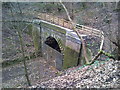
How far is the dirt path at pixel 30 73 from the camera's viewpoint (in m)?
16.3

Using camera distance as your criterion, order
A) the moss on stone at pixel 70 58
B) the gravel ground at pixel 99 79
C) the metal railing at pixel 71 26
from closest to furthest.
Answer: the gravel ground at pixel 99 79, the metal railing at pixel 71 26, the moss on stone at pixel 70 58

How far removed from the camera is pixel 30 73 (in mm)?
17750

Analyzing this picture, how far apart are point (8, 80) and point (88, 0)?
20.2 metres

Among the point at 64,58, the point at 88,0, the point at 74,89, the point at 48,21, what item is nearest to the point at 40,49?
the point at 48,21

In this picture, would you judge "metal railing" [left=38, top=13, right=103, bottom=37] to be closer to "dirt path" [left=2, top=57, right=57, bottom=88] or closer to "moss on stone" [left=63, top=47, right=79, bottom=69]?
"moss on stone" [left=63, top=47, right=79, bottom=69]

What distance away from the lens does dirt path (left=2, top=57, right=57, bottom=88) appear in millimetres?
16348

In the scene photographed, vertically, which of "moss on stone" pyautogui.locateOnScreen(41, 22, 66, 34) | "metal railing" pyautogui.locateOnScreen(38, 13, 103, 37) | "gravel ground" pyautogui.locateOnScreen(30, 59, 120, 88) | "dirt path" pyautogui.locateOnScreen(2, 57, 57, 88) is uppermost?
"metal railing" pyautogui.locateOnScreen(38, 13, 103, 37)

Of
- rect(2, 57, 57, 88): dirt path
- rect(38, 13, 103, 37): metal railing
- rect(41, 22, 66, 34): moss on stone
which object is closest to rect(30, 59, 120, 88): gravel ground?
rect(38, 13, 103, 37): metal railing

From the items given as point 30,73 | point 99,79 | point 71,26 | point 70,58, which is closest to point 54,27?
point 71,26

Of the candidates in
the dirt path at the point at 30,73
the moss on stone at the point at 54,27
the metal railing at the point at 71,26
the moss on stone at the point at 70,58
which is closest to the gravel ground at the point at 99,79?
the metal railing at the point at 71,26

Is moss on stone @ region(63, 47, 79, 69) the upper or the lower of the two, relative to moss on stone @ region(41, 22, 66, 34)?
lower

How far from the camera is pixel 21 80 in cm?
1658

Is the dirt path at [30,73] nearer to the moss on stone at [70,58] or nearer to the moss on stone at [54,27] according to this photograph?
the moss on stone at [70,58]

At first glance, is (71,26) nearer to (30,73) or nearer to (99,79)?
(30,73)
